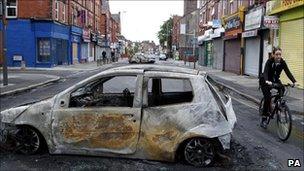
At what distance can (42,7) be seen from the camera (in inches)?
1617

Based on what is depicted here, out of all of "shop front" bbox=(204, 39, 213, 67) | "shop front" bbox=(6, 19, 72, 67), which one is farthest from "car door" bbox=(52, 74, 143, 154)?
"shop front" bbox=(204, 39, 213, 67)

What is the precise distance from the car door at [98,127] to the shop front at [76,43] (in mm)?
44633

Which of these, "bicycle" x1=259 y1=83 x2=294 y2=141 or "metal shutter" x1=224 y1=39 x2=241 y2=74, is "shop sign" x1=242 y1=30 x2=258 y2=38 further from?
"bicycle" x1=259 y1=83 x2=294 y2=141

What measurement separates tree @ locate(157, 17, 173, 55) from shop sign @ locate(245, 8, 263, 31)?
10472cm

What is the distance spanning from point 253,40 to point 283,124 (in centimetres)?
2321

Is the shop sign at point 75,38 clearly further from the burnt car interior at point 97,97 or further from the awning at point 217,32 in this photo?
the burnt car interior at point 97,97

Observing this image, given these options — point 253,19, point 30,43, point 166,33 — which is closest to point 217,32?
point 253,19

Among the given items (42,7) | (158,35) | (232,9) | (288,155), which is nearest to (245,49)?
(232,9)

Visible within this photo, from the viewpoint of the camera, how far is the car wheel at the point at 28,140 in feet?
24.2

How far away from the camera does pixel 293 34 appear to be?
23.1 m

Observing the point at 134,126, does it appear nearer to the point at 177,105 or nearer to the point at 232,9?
the point at 177,105

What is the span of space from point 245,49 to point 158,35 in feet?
419

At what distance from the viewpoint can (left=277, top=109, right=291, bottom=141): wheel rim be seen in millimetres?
9047

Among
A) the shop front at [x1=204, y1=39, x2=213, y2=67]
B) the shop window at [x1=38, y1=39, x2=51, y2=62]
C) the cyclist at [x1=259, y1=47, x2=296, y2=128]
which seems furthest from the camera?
the shop front at [x1=204, y1=39, x2=213, y2=67]
